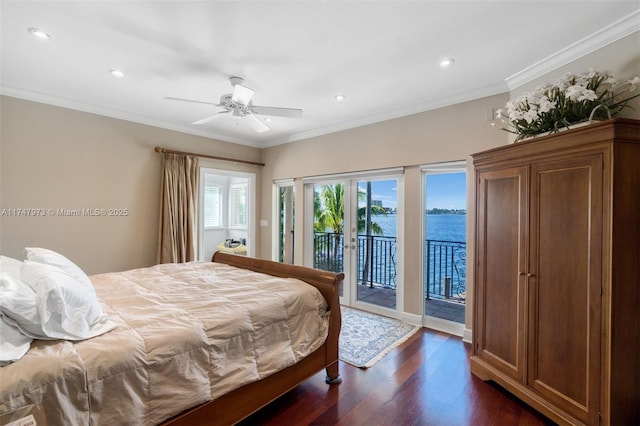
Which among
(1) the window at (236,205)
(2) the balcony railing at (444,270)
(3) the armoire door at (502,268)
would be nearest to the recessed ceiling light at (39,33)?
(3) the armoire door at (502,268)

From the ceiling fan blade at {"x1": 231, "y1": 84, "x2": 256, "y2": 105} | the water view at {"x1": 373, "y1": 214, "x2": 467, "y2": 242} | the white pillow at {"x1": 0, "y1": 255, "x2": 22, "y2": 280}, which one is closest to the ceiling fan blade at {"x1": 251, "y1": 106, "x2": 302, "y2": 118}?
the ceiling fan blade at {"x1": 231, "y1": 84, "x2": 256, "y2": 105}

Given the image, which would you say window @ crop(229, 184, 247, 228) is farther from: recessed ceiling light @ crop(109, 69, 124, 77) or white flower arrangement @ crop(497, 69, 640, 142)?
white flower arrangement @ crop(497, 69, 640, 142)

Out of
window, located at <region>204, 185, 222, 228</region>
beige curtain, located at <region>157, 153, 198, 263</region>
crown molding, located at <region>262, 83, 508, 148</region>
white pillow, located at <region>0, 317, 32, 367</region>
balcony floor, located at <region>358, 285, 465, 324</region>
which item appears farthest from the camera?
window, located at <region>204, 185, 222, 228</region>

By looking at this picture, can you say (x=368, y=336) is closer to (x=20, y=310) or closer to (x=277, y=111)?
(x=277, y=111)

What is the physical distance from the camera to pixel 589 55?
2.27m

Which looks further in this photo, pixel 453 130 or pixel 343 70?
pixel 453 130

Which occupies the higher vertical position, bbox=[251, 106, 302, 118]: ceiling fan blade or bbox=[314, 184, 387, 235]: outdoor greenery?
bbox=[251, 106, 302, 118]: ceiling fan blade

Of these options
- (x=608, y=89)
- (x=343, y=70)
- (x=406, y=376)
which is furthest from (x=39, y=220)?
(x=608, y=89)

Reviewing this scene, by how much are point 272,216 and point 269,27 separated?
11.6 ft

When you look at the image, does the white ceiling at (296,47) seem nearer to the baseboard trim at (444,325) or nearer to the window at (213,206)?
the baseboard trim at (444,325)

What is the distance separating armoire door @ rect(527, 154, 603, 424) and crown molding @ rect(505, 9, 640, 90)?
108cm

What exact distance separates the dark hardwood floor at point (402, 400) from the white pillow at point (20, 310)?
4.43ft

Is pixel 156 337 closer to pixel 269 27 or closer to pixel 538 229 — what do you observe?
pixel 269 27

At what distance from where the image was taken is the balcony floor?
12.1ft
